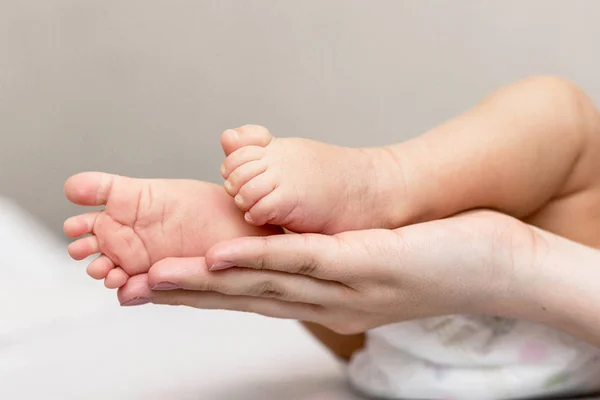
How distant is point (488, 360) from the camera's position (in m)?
Result: 0.80

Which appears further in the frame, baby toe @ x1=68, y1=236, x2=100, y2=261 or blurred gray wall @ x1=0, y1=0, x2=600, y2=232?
blurred gray wall @ x1=0, y1=0, x2=600, y2=232

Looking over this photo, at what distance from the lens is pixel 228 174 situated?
2.06ft

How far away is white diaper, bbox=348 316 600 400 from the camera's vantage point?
0.79 meters

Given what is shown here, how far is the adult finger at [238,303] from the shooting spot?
25.0 inches

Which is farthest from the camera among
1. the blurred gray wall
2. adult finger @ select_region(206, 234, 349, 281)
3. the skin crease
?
the blurred gray wall

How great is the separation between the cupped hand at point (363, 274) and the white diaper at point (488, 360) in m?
0.08

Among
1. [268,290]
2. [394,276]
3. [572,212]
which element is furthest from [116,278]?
[572,212]

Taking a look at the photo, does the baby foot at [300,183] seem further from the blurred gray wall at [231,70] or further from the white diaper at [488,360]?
the blurred gray wall at [231,70]

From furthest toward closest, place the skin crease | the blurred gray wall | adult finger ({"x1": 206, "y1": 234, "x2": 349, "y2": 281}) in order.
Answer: the blurred gray wall
the skin crease
adult finger ({"x1": 206, "y1": 234, "x2": 349, "y2": 281})

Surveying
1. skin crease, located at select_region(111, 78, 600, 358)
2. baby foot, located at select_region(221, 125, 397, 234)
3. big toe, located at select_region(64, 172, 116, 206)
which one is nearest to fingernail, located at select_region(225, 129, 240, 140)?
baby foot, located at select_region(221, 125, 397, 234)

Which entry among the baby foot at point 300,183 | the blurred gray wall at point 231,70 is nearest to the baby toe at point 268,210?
the baby foot at point 300,183

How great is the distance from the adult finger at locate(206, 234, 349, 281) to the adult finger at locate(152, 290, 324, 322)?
0.18 feet

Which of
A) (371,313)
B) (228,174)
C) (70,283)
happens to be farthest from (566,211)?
(70,283)

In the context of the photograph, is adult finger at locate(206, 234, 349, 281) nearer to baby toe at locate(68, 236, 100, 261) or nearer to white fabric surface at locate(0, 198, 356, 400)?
baby toe at locate(68, 236, 100, 261)
